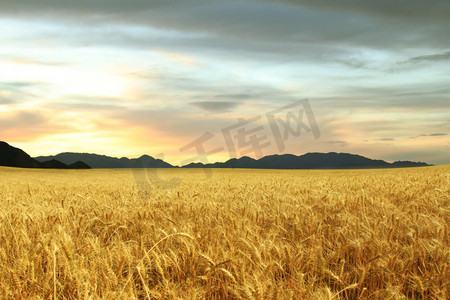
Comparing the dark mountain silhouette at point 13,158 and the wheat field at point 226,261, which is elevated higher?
the dark mountain silhouette at point 13,158

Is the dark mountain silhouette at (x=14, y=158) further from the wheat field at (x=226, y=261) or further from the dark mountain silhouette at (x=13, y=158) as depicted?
the wheat field at (x=226, y=261)

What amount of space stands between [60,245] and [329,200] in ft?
13.2

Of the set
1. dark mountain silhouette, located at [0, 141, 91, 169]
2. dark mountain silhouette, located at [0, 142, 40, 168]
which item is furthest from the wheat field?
dark mountain silhouette, located at [0, 142, 40, 168]

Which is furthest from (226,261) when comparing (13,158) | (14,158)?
(13,158)

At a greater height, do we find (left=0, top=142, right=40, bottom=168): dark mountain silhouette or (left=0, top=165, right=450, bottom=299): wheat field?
(left=0, top=142, right=40, bottom=168): dark mountain silhouette

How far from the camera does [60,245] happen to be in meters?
2.38

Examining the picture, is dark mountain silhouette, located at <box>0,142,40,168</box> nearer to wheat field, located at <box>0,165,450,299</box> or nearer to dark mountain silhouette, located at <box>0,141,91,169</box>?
dark mountain silhouette, located at <box>0,141,91,169</box>

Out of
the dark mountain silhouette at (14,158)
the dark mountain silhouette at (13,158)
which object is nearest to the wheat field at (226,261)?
the dark mountain silhouette at (14,158)

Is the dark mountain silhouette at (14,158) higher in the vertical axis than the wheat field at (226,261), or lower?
higher

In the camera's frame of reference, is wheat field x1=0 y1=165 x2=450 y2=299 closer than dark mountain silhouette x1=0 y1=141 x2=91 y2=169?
Yes

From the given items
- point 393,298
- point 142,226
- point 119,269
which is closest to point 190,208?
point 142,226

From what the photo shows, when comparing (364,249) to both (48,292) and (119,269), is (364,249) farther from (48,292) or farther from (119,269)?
(48,292)

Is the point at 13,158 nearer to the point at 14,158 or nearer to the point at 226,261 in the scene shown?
the point at 14,158

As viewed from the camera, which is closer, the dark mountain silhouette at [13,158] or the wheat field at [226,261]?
the wheat field at [226,261]
